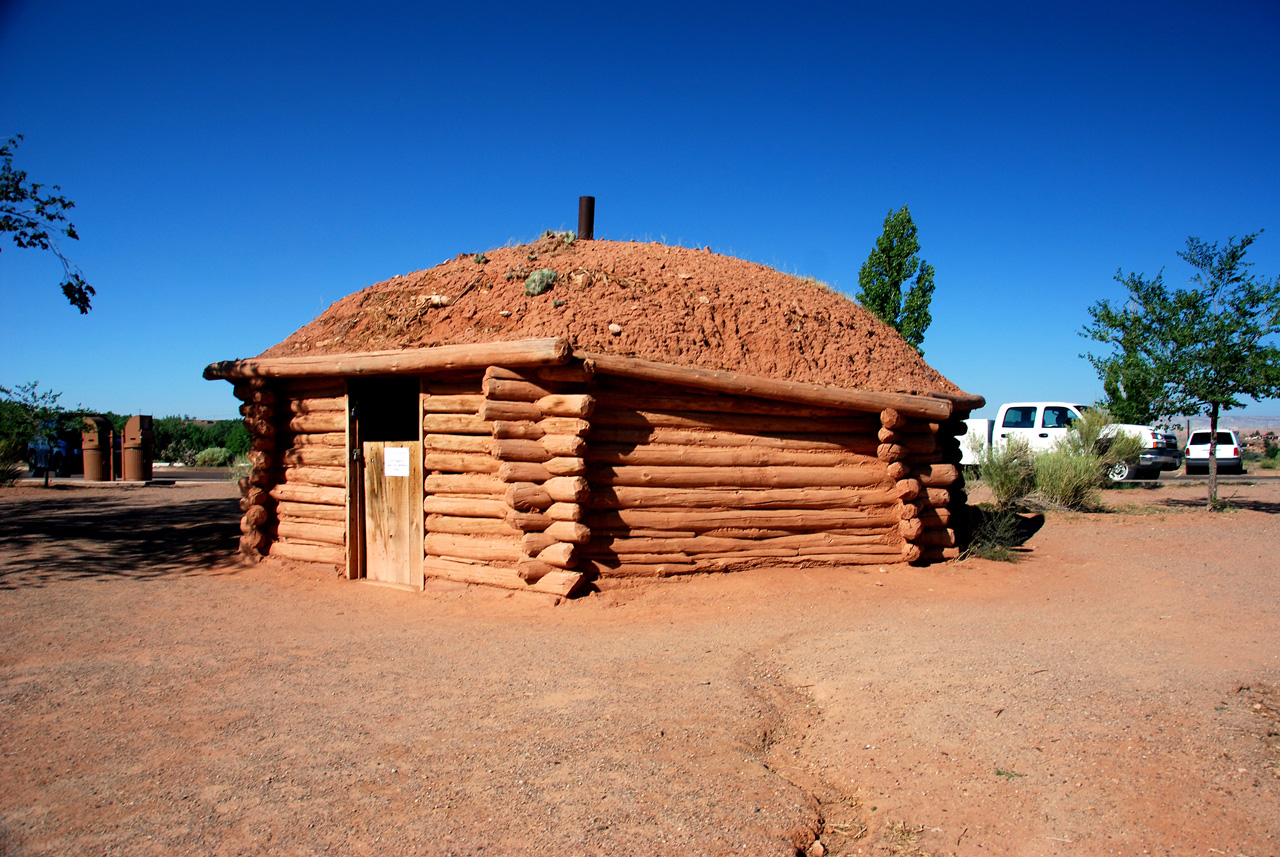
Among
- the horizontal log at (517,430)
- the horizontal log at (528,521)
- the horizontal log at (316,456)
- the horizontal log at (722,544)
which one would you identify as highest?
the horizontal log at (517,430)

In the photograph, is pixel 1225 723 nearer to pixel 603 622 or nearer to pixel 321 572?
pixel 603 622

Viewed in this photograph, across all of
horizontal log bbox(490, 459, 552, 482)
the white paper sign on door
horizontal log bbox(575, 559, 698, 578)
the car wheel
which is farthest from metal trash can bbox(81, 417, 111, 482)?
the car wheel

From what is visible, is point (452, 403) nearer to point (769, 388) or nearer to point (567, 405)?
point (567, 405)

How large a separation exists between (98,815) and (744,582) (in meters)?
5.66

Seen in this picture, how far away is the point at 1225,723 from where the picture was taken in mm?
4082

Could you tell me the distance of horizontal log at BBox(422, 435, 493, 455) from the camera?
25.8ft

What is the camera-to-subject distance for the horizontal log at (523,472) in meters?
7.43

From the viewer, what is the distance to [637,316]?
27.9ft

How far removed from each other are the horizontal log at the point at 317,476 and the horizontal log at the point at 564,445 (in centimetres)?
297

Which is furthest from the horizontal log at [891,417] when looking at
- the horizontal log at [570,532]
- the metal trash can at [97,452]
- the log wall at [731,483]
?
the metal trash can at [97,452]

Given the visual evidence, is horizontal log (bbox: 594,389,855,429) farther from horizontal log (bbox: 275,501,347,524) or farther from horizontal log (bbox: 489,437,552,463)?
horizontal log (bbox: 275,501,347,524)

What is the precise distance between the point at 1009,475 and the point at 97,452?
22351 mm

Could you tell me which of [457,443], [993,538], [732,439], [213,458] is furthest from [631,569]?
[213,458]

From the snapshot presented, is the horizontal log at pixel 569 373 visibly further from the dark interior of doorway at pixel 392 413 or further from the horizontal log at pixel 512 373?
the dark interior of doorway at pixel 392 413
